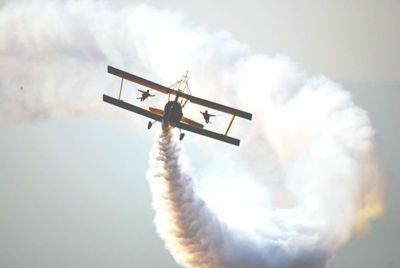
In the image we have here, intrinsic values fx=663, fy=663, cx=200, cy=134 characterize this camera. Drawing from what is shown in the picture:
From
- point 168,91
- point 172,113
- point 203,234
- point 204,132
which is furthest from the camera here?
point 203,234

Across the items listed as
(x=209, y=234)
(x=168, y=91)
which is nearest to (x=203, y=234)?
(x=209, y=234)

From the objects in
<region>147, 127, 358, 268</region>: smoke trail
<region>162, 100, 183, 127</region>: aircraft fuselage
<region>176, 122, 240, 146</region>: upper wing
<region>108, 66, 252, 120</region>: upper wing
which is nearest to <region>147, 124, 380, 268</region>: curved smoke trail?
<region>147, 127, 358, 268</region>: smoke trail

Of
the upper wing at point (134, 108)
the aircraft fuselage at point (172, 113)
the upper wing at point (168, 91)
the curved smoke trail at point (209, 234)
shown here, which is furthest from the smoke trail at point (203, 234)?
the upper wing at point (168, 91)

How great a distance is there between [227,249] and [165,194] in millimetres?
6888

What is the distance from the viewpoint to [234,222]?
51.3m

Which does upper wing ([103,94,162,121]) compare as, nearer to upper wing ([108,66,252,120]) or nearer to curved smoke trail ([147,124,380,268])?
curved smoke trail ([147,124,380,268])

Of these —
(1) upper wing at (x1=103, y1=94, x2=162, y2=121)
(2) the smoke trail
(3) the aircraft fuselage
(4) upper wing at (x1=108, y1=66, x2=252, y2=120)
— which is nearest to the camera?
(3) the aircraft fuselage

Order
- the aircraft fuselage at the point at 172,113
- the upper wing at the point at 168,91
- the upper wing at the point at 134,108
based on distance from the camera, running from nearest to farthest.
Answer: the aircraft fuselage at the point at 172,113 < the upper wing at the point at 134,108 < the upper wing at the point at 168,91

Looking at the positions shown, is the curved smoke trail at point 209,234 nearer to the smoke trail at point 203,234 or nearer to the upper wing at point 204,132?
the smoke trail at point 203,234

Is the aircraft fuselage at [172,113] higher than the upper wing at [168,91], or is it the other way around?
the upper wing at [168,91]

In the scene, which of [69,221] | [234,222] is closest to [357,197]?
[234,222]

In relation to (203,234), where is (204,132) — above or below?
above

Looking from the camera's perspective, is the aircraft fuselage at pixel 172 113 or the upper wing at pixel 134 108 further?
the upper wing at pixel 134 108

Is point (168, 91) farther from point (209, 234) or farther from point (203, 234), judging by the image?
point (209, 234)
